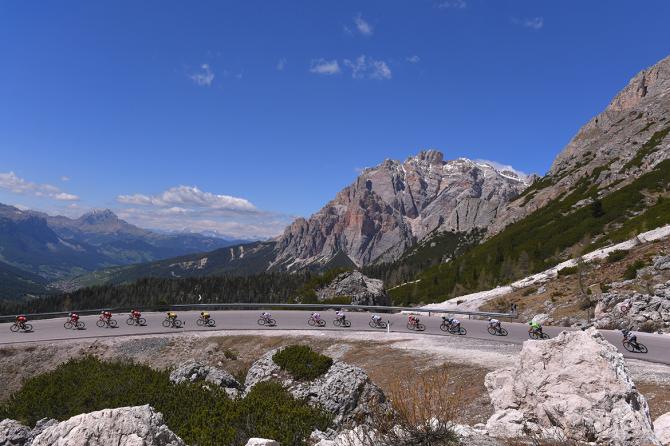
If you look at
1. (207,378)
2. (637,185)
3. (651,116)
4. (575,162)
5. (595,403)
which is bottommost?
(207,378)

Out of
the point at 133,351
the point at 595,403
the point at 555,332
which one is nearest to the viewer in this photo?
the point at 595,403

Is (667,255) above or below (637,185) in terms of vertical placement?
below

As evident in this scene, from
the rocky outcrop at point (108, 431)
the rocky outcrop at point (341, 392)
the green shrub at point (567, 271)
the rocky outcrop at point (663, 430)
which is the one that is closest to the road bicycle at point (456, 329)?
the rocky outcrop at point (341, 392)

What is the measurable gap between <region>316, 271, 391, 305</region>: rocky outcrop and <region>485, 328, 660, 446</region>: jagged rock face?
38571 millimetres

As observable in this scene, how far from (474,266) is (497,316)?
6674 cm

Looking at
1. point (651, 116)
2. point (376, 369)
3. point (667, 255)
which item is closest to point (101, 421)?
point (376, 369)

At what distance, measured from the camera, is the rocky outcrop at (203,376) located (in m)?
17.6

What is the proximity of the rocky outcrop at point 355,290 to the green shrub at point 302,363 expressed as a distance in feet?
103

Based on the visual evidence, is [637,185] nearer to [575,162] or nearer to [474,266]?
[474,266]

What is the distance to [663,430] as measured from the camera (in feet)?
29.5

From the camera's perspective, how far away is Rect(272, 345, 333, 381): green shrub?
16656mm

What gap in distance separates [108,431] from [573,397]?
9681mm

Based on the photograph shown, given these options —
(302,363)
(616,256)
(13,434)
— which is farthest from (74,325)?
(616,256)

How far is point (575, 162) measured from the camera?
137375 millimetres
